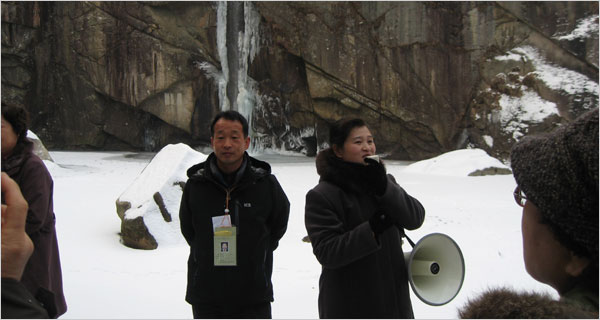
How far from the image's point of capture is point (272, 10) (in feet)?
52.0

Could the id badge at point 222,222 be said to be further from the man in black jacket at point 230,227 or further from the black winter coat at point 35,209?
the black winter coat at point 35,209

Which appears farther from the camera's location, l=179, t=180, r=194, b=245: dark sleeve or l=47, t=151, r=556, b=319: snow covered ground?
l=47, t=151, r=556, b=319: snow covered ground

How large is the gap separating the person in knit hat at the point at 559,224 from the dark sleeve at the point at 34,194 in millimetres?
1761

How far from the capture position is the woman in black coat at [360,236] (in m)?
1.75

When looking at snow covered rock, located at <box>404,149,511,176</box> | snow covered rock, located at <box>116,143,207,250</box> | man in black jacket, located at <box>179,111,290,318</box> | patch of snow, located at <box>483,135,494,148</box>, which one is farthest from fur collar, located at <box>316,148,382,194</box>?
patch of snow, located at <box>483,135,494,148</box>

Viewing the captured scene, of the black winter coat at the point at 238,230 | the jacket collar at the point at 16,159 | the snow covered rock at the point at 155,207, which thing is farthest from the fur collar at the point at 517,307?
the snow covered rock at the point at 155,207

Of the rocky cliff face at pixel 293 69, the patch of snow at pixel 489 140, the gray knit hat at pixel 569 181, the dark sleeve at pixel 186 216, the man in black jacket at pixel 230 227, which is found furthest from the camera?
the rocky cliff face at pixel 293 69

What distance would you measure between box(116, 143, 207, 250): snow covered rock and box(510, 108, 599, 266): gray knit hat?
4.36 m

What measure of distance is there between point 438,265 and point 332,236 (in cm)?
45

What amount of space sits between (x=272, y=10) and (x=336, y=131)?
48.1 feet

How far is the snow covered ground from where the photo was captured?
11.0 feet

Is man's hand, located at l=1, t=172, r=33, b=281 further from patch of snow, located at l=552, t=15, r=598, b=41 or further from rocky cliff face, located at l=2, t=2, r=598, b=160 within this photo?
patch of snow, located at l=552, t=15, r=598, b=41

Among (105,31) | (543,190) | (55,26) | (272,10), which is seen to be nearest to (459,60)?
(272,10)

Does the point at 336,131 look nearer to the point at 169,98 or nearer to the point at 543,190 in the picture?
the point at 543,190
